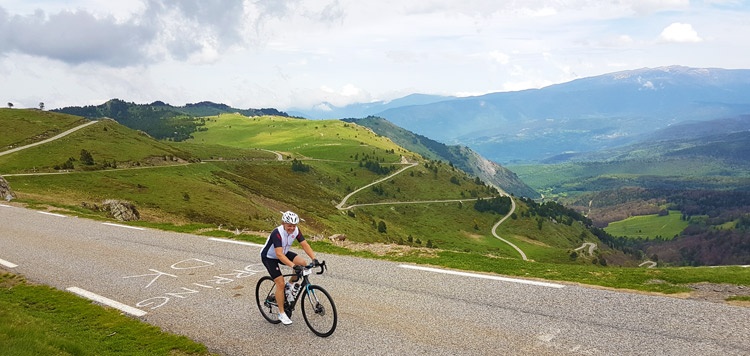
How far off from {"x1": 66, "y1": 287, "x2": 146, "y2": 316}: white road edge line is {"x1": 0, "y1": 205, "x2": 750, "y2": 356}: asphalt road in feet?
0.31

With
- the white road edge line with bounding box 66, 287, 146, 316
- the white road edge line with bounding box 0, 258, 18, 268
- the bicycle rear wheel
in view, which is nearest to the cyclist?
the bicycle rear wheel

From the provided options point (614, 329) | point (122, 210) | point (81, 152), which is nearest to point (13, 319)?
point (614, 329)

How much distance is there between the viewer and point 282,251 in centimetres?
1418

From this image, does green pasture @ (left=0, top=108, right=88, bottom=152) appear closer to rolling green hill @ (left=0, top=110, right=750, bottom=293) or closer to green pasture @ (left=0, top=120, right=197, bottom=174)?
rolling green hill @ (left=0, top=110, right=750, bottom=293)

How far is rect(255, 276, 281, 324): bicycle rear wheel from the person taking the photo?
49.9 ft

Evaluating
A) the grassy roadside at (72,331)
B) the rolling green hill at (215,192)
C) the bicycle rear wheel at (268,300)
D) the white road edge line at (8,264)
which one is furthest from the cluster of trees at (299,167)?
the bicycle rear wheel at (268,300)

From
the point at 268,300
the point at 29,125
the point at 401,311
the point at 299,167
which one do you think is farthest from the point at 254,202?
the point at 299,167

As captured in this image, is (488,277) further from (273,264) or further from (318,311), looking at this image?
(273,264)

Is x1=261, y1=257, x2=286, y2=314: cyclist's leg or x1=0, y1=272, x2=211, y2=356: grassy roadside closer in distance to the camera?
x1=0, y1=272, x2=211, y2=356: grassy roadside

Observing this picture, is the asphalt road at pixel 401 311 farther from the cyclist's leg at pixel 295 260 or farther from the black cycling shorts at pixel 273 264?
the black cycling shorts at pixel 273 264

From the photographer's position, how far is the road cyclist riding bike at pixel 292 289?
13953 millimetres

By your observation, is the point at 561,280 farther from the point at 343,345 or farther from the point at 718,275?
the point at 343,345

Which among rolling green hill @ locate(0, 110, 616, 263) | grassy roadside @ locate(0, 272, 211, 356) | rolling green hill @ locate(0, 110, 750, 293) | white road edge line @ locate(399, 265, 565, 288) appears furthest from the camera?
rolling green hill @ locate(0, 110, 616, 263)

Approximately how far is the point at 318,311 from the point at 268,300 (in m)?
2.18
